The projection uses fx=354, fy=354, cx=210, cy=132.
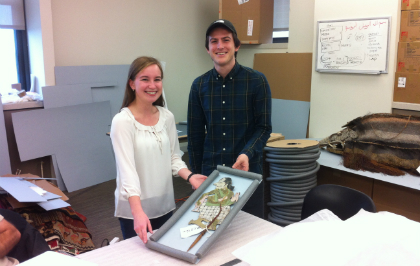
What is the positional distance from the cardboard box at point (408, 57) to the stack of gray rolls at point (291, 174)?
3.32 ft

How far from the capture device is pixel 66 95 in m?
4.04

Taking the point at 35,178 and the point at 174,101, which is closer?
the point at 35,178

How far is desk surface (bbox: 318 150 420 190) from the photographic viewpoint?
8.49ft

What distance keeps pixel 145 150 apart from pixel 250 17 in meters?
3.34

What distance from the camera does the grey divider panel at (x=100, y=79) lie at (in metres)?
4.03

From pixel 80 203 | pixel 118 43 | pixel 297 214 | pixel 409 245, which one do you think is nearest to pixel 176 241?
pixel 409 245

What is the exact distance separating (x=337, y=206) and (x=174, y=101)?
355 centimetres

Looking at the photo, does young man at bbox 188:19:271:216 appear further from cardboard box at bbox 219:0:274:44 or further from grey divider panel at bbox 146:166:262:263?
cardboard box at bbox 219:0:274:44

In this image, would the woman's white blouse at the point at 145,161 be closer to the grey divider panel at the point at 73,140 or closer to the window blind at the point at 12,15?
the grey divider panel at the point at 73,140

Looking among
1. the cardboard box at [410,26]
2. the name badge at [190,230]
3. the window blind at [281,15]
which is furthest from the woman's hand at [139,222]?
the window blind at [281,15]

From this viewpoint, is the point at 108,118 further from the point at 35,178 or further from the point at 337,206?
the point at 337,206

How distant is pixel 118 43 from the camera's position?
14.6 ft

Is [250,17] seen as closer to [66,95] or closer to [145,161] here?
[66,95]

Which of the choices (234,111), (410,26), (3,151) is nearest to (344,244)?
(234,111)
